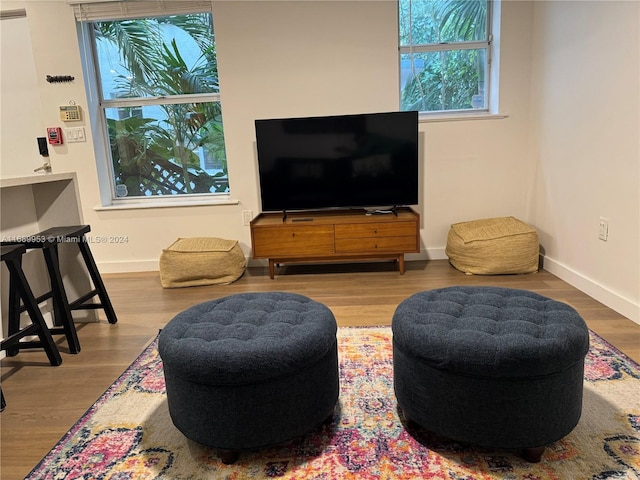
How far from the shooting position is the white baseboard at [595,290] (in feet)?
7.98

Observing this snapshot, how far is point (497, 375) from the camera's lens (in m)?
1.27

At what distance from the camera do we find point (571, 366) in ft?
4.29

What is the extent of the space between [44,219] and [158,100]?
1701 mm

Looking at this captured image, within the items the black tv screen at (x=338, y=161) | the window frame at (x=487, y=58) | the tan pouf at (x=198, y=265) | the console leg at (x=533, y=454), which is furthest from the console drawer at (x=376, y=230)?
the console leg at (x=533, y=454)

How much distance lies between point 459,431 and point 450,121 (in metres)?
2.90

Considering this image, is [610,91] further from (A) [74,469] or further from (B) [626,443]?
(A) [74,469]

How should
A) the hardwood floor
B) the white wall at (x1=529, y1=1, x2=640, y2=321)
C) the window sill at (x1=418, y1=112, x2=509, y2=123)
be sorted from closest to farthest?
the hardwood floor
the white wall at (x1=529, y1=1, x2=640, y2=321)
the window sill at (x1=418, y1=112, x2=509, y2=123)

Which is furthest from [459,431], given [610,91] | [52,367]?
[610,91]

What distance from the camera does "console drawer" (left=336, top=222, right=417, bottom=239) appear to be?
342cm

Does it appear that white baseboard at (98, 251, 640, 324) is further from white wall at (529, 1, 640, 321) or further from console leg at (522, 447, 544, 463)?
console leg at (522, 447, 544, 463)

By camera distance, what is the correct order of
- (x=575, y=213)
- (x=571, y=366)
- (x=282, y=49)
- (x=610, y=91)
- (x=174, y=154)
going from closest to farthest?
(x=571, y=366) → (x=610, y=91) → (x=575, y=213) → (x=282, y=49) → (x=174, y=154)

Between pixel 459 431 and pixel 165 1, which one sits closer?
pixel 459 431

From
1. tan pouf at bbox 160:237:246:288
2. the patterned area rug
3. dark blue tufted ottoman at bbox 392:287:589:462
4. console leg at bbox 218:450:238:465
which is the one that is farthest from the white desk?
dark blue tufted ottoman at bbox 392:287:589:462

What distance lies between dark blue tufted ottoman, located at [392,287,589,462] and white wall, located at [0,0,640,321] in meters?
2.28
